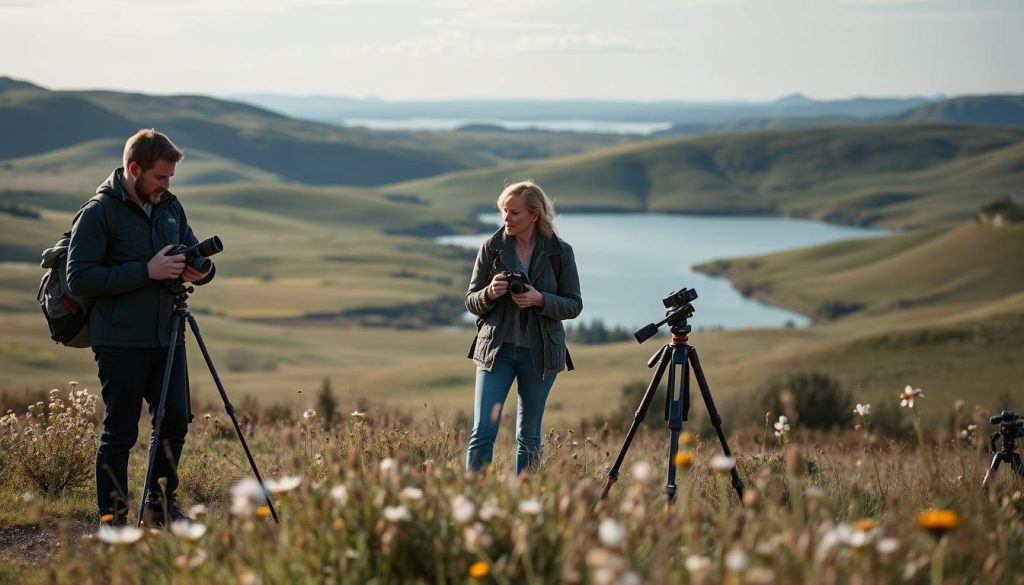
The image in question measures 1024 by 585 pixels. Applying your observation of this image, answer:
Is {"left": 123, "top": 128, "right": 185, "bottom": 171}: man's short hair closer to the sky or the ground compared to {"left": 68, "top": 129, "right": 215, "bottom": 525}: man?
closer to the sky

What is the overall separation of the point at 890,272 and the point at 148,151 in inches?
4304

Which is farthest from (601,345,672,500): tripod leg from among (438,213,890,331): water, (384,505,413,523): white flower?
(438,213,890,331): water

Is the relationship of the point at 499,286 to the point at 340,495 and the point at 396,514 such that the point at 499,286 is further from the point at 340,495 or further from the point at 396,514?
the point at 396,514

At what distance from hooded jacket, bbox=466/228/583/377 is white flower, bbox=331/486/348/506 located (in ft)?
7.76

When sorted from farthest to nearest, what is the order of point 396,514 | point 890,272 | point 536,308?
point 890,272 < point 536,308 < point 396,514

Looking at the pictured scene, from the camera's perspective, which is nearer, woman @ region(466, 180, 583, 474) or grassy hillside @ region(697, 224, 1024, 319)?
woman @ region(466, 180, 583, 474)

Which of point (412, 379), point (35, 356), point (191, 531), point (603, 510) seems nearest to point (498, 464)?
point (603, 510)

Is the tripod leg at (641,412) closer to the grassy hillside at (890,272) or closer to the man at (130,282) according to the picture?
the man at (130,282)

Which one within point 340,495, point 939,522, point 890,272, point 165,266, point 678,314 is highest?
point 165,266

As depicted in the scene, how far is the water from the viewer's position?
334 ft

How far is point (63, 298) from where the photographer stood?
545 centimetres

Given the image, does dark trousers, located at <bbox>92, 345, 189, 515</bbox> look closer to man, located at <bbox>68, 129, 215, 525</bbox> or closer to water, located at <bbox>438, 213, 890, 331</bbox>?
man, located at <bbox>68, 129, 215, 525</bbox>

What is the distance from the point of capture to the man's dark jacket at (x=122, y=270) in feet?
17.2

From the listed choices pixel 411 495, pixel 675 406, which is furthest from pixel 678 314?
pixel 411 495
